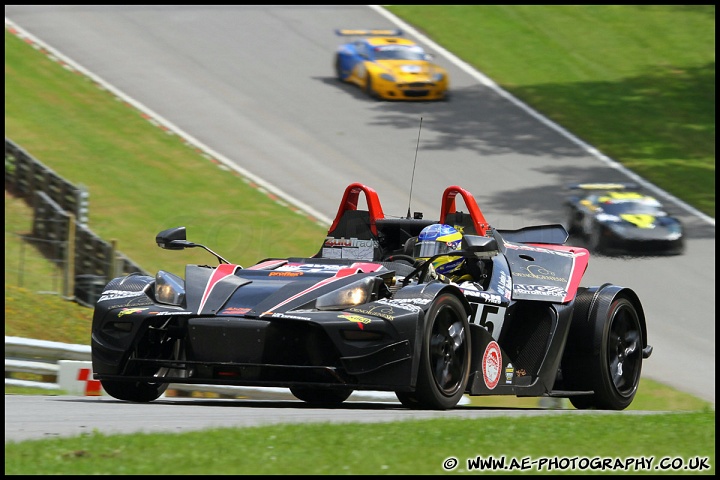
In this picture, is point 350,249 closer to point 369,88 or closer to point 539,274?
point 539,274

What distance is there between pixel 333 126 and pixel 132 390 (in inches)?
808

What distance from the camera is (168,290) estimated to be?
9711 mm

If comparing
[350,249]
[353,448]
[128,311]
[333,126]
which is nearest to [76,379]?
[350,249]

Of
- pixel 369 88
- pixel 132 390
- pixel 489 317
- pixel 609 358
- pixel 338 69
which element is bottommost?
pixel 369 88

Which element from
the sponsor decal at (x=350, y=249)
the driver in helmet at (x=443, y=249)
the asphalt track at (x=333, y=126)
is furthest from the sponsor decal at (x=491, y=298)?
the asphalt track at (x=333, y=126)

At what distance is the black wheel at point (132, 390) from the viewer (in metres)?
10.0

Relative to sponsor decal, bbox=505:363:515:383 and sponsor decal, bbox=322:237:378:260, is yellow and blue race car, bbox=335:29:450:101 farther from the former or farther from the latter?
sponsor decal, bbox=505:363:515:383

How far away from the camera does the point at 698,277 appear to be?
2255cm

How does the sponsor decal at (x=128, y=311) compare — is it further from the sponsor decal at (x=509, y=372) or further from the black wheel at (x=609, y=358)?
the black wheel at (x=609, y=358)

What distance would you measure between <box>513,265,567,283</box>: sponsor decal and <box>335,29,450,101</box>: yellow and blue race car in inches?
829

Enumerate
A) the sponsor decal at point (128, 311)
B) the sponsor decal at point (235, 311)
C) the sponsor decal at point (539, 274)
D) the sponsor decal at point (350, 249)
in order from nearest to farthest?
the sponsor decal at point (235, 311) → the sponsor decal at point (128, 311) → the sponsor decal at point (539, 274) → the sponsor decal at point (350, 249)

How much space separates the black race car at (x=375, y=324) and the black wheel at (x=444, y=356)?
11mm

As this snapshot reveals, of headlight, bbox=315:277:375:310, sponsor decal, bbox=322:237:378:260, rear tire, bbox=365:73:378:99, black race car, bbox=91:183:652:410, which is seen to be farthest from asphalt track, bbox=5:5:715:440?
headlight, bbox=315:277:375:310

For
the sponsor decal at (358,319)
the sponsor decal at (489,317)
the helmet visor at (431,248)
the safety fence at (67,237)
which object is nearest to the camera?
the sponsor decal at (358,319)
